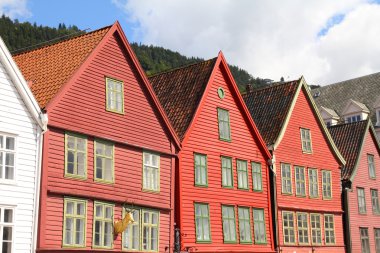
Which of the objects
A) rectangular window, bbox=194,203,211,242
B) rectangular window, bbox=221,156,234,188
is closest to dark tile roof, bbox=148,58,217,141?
rectangular window, bbox=221,156,234,188

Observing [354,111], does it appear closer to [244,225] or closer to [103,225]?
[244,225]

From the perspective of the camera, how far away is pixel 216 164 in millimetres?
30609

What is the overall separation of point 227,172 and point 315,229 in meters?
8.24

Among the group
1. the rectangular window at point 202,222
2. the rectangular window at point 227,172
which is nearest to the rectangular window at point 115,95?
the rectangular window at point 202,222

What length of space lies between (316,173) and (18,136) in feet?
68.7

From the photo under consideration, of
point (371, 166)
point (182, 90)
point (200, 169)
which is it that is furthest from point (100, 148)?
point (371, 166)

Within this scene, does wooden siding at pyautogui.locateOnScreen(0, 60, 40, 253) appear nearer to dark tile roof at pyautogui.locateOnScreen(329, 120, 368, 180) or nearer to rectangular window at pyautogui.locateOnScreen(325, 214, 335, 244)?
rectangular window at pyautogui.locateOnScreen(325, 214, 335, 244)

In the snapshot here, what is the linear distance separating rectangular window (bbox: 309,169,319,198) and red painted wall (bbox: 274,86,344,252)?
266 millimetres

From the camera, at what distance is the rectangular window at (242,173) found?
32.0 m

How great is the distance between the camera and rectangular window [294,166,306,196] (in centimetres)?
3575

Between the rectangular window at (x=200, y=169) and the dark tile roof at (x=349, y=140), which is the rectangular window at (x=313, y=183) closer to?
the dark tile roof at (x=349, y=140)

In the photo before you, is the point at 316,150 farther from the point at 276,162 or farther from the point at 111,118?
the point at 111,118

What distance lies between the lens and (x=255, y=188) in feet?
108

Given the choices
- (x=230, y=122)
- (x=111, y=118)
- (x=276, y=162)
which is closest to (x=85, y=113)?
(x=111, y=118)
